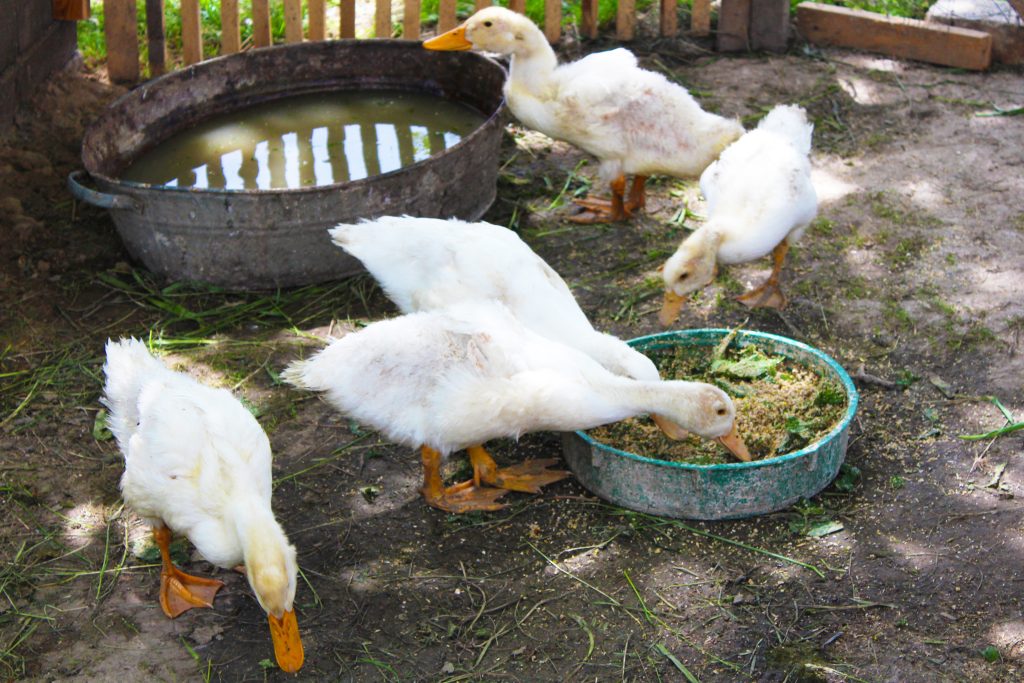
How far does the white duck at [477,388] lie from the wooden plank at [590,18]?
463 cm

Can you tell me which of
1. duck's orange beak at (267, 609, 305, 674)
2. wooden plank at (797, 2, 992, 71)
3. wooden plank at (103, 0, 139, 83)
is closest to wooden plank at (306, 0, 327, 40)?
wooden plank at (103, 0, 139, 83)

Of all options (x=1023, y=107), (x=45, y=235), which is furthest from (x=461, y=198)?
(x=1023, y=107)

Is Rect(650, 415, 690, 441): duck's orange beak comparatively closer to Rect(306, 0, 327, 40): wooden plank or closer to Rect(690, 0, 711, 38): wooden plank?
Rect(306, 0, 327, 40): wooden plank

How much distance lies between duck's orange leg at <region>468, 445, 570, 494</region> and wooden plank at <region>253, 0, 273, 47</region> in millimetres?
4246

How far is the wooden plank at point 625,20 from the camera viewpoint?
27.1ft

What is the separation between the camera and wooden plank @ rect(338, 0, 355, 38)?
774 centimetres

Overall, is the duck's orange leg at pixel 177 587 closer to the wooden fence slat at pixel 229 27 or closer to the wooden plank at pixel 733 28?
the wooden fence slat at pixel 229 27

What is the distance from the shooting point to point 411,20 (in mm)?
7816

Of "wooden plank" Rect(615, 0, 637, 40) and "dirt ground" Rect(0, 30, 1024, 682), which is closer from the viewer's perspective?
"dirt ground" Rect(0, 30, 1024, 682)

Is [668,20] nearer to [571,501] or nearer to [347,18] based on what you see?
[347,18]

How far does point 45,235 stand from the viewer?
6.14m

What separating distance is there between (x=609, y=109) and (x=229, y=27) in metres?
3.01

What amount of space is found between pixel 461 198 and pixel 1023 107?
13.0ft

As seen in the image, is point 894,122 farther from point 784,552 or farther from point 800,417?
point 784,552
